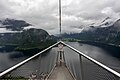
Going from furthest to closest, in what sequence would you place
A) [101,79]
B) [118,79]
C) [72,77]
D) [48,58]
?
[48,58], [72,77], [101,79], [118,79]

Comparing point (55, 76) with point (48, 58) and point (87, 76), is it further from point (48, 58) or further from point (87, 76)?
point (48, 58)

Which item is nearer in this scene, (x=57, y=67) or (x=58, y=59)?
(x=57, y=67)

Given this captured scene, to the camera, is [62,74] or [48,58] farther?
[48,58]

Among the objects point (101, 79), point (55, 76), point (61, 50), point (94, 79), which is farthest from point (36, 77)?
point (61, 50)

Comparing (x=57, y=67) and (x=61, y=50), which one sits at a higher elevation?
(x=61, y=50)

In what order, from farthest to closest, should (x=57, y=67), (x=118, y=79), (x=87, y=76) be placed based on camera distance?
(x=57, y=67), (x=87, y=76), (x=118, y=79)

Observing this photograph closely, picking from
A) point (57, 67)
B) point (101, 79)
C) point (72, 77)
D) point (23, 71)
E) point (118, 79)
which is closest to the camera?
point (118, 79)

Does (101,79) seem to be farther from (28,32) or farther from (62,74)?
(28,32)

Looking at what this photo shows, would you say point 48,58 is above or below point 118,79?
below

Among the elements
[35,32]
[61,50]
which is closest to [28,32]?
[35,32]
